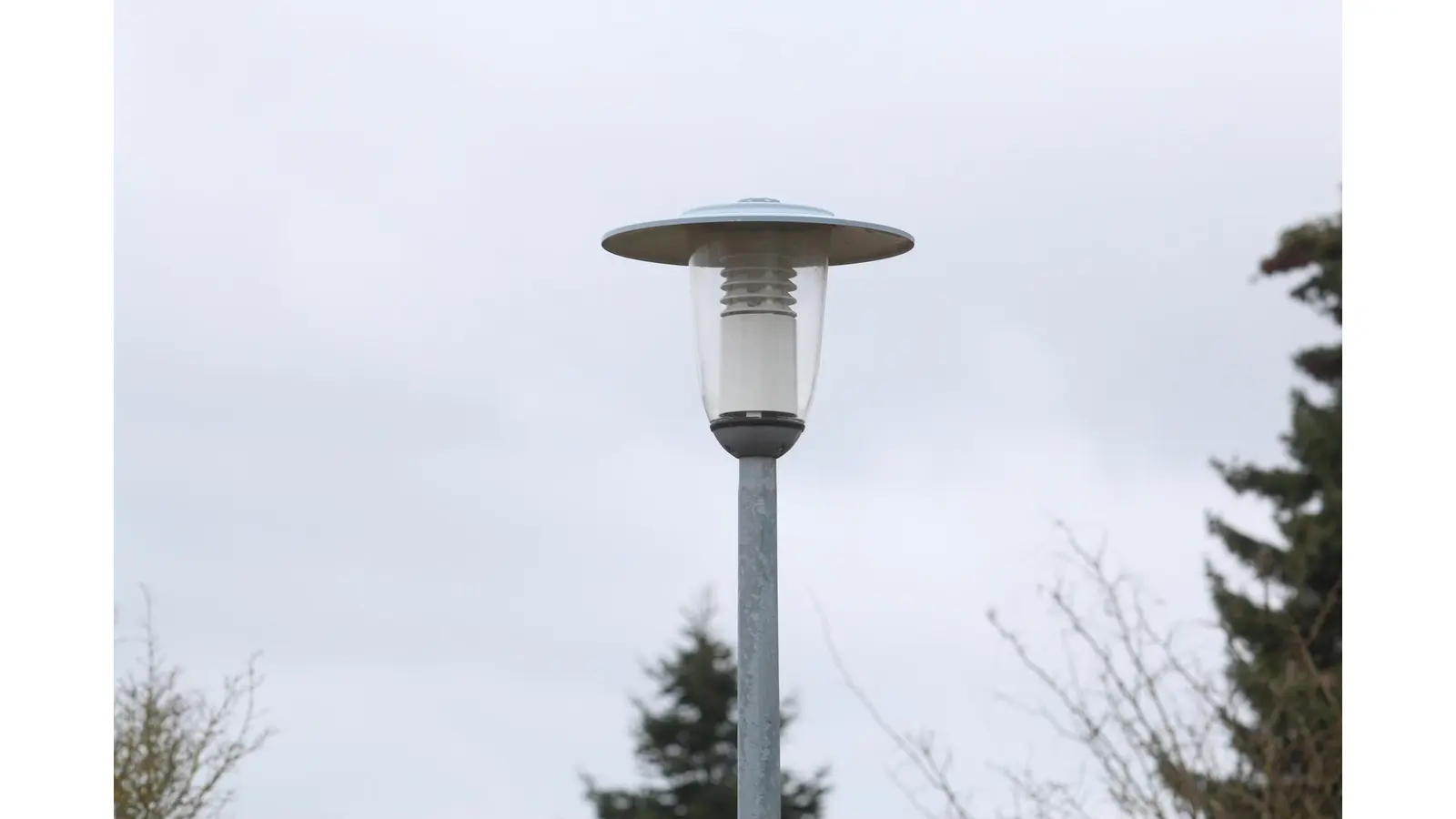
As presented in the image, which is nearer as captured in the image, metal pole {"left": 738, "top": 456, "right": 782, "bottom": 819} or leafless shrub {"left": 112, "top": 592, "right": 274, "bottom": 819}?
metal pole {"left": 738, "top": 456, "right": 782, "bottom": 819}

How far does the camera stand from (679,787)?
21.4 meters

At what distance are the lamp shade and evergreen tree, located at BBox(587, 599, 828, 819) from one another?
1779cm

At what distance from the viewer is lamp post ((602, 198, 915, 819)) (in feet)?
10.8

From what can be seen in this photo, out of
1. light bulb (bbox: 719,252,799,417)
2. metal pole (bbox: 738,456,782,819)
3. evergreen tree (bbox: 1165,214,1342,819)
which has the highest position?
evergreen tree (bbox: 1165,214,1342,819)

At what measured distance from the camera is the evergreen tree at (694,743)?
2106 centimetres
